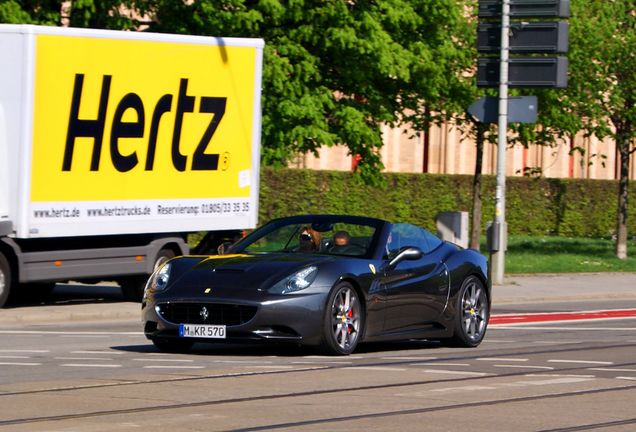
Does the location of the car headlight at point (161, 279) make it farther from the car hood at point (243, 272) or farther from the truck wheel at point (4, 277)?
the truck wheel at point (4, 277)

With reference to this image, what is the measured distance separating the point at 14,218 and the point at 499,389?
27.2ft

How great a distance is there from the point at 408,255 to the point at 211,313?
1977mm

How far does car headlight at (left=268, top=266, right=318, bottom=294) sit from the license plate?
536 millimetres

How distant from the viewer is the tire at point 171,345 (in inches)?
417

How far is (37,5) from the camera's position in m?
22.0

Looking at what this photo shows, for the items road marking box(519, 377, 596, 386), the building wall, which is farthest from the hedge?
road marking box(519, 377, 596, 386)

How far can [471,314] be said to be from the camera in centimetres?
1191

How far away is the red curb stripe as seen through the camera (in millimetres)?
15914

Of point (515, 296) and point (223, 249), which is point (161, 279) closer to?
point (223, 249)

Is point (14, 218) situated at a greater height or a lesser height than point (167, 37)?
lesser

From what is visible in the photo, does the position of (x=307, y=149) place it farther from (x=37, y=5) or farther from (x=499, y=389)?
(x=499, y=389)


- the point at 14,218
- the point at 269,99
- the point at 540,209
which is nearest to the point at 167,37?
the point at 14,218

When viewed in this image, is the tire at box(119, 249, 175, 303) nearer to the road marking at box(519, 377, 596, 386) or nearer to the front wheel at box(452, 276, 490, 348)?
the front wheel at box(452, 276, 490, 348)

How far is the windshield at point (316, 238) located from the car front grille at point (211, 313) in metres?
1.26
